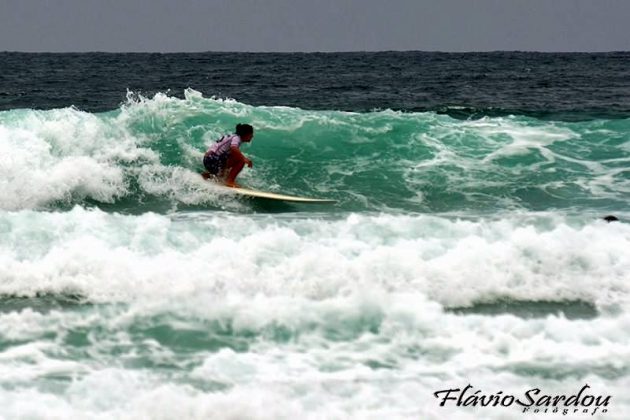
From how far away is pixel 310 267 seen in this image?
30.3 ft

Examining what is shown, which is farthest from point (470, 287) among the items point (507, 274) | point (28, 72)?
point (28, 72)

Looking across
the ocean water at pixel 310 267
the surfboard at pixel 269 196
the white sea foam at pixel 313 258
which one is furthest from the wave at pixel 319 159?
the white sea foam at pixel 313 258

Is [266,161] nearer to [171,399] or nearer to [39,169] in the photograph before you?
[39,169]

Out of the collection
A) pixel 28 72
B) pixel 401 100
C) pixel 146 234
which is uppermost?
pixel 28 72

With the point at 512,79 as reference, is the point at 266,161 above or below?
below

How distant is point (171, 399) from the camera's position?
6.32 meters

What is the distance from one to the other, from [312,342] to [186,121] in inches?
370

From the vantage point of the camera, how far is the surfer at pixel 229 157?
12562 mm

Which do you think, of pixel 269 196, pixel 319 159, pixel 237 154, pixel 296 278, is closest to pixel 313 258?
pixel 296 278

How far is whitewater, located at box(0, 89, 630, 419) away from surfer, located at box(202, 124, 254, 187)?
0.36m

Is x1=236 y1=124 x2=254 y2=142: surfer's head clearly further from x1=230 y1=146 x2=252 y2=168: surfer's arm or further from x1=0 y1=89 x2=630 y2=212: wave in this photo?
x1=0 y1=89 x2=630 y2=212: wave

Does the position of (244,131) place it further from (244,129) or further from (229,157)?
(229,157)

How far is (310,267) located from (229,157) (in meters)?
3.97

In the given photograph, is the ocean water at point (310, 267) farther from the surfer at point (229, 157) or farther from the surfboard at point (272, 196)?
Result: the surfer at point (229, 157)
